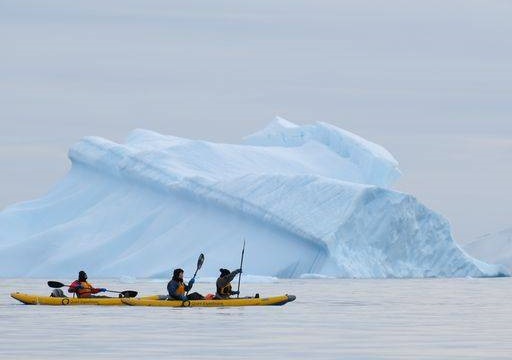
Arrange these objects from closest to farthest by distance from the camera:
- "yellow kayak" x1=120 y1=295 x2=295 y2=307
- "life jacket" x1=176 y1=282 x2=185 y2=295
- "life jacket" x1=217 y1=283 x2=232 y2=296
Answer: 1. "yellow kayak" x1=120 y1=295 x2=295 y2=307
2. "life jacket" x1=176 y1=282 x2=185 y2=295
3. "life jacket" x1=217 y1=283 x2=232 y2=296

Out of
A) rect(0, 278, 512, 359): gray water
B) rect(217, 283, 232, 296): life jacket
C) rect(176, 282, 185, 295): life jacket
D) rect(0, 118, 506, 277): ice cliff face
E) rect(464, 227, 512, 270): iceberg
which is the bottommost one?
rect(464, 227, 512, 270): iceberg

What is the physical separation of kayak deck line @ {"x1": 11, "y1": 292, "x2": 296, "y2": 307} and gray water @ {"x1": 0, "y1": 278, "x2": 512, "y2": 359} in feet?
0.52

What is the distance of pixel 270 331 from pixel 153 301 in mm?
6760

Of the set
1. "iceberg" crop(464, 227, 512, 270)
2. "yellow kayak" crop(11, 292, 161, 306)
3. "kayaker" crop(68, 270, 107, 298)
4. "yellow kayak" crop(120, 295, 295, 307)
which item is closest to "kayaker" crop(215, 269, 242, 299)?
"yellow kayak" crop(120, 295, 295, 307)

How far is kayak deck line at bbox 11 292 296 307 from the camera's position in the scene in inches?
1014

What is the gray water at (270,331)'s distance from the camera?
15664mm

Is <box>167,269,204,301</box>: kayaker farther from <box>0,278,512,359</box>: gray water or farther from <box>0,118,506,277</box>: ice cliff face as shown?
<box>0,118,506,277</box>: ice cliff face

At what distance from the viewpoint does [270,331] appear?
1931 cm

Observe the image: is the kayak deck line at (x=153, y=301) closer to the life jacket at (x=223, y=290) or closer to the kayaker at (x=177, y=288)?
the kayaker at (x=177, y=288)

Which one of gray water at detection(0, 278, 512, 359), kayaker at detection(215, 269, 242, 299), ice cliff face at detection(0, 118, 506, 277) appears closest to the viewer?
gray water at detection(0, 278, 512, 359)

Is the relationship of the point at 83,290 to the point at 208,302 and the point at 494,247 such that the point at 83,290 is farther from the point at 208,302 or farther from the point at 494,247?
the point at 494,247

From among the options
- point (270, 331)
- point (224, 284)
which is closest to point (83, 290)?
point (224, 284)

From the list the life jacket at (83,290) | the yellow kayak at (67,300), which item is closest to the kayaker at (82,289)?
the life jacket at (83,290)

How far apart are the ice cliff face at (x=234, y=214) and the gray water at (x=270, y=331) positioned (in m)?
17.8
